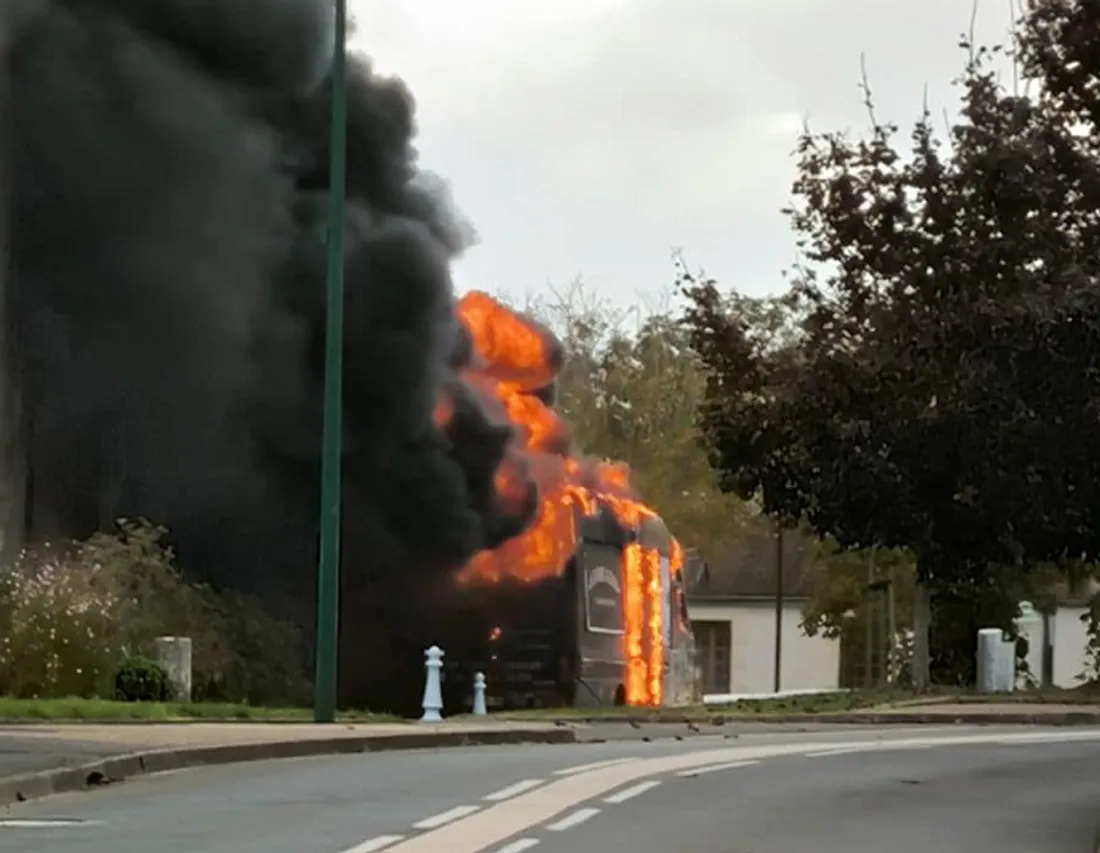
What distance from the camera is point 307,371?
110 ft

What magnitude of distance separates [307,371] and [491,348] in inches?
180

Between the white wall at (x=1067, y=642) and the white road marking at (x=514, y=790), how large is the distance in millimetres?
47559

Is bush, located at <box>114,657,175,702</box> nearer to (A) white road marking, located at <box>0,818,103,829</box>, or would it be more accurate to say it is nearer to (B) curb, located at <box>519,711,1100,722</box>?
(B) curb, located at <box>519,711,1100,722</box>

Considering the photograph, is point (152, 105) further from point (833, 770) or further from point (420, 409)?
point (833, 770)

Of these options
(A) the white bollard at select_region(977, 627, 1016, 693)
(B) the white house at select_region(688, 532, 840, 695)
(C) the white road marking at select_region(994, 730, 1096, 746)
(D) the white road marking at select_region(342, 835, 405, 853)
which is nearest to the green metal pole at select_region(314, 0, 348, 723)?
(C) the white road marking at select_region(994, 730, 1096, 746)

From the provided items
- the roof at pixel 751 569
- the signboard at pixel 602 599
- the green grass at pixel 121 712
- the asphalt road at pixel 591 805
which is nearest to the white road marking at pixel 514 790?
the asphalt road at pixel 591 805

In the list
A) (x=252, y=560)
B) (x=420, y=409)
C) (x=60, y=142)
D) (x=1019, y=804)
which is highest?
(x=60, y=142)

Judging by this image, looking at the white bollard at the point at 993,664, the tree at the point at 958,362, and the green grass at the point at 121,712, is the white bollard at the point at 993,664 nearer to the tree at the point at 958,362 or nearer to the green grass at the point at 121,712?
the tree at the point at 958,362

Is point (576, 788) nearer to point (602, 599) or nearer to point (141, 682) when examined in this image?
point (141, 682)

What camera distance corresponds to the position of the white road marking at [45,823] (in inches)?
434

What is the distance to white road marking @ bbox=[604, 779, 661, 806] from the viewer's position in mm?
13049

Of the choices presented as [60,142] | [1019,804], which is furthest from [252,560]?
[1019,804]

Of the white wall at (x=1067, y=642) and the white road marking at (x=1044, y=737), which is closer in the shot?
the white road marking at (x=1044, y=737)

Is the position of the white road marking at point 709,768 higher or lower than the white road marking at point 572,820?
lower
